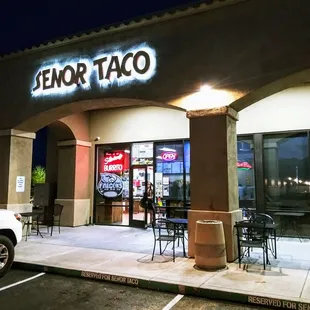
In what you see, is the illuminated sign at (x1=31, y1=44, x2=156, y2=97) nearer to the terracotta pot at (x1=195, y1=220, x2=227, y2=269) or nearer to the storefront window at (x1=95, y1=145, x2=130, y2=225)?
the terracotta pot at (x1=195, y1=220, x2=227, y2=269)

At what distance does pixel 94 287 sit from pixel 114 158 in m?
7.87

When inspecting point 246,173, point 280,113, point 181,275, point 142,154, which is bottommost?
point 181,275

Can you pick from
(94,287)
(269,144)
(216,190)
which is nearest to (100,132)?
(269,144)

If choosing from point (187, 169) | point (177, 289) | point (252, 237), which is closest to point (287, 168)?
point (187, 169)

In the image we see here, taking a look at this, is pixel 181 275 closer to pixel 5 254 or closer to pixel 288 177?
pixel 5 254

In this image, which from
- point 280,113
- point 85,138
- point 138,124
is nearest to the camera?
point 280,113

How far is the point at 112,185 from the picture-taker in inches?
516

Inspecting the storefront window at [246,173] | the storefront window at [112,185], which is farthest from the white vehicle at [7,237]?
the storefront window at [246,173]

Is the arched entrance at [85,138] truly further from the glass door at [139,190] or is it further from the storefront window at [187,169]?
the glass door at [139,190]

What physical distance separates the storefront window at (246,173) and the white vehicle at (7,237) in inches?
268

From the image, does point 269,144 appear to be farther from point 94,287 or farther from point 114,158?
point 94,287

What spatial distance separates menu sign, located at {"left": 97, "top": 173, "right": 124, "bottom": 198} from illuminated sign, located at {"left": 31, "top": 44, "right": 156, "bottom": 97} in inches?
178

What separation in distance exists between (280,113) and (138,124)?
202 inches

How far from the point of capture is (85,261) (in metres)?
6.87
